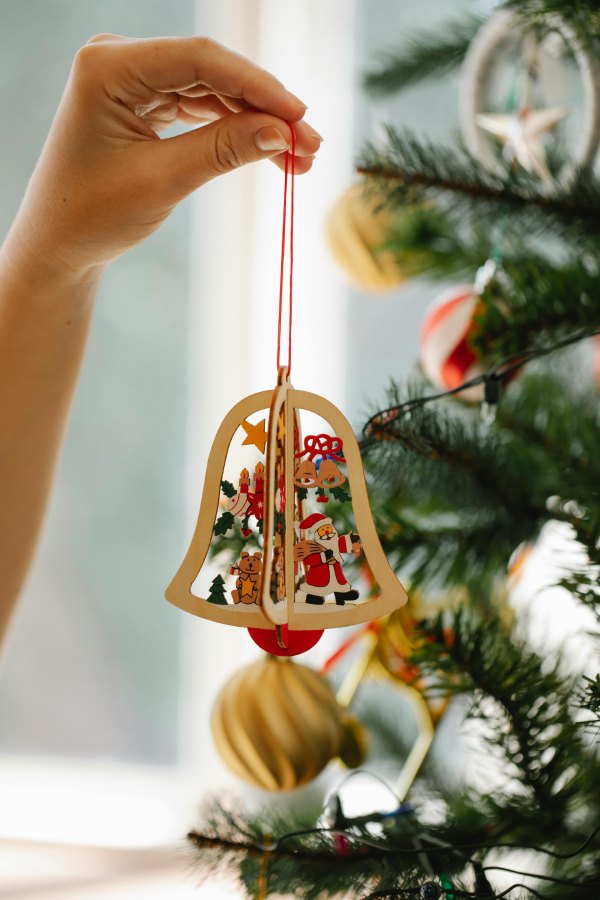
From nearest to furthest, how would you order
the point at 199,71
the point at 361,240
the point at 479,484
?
the point at 199,71, the point at 479,484, the point at 361,240

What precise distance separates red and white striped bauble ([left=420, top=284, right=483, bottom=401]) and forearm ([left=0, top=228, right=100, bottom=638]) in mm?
277

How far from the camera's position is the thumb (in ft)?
1.42

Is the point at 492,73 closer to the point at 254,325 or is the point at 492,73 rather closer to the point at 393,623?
the point at 393,623

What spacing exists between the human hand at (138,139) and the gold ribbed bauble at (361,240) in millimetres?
309

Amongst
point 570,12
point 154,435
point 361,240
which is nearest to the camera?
point 570,12

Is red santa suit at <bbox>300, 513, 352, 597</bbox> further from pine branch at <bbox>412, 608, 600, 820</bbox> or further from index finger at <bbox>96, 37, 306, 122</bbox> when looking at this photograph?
index finger at <bbox>96, 37, 306, 122</bbox>

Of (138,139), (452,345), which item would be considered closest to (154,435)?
(452,345)

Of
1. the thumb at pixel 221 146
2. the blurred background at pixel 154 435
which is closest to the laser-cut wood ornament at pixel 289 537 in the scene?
the thumb at pixel 221 146

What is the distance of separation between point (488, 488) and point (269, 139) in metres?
0.33

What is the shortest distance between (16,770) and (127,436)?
2.07 feet

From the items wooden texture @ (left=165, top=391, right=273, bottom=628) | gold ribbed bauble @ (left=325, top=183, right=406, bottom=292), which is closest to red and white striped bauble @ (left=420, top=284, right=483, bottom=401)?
gold ribbed bauble @ (left=325, top=183, right=406, bottom=292)

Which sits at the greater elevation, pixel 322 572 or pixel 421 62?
pixel 421 62

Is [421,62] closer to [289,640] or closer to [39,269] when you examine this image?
[39,269]

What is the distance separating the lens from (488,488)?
642 millimetres
